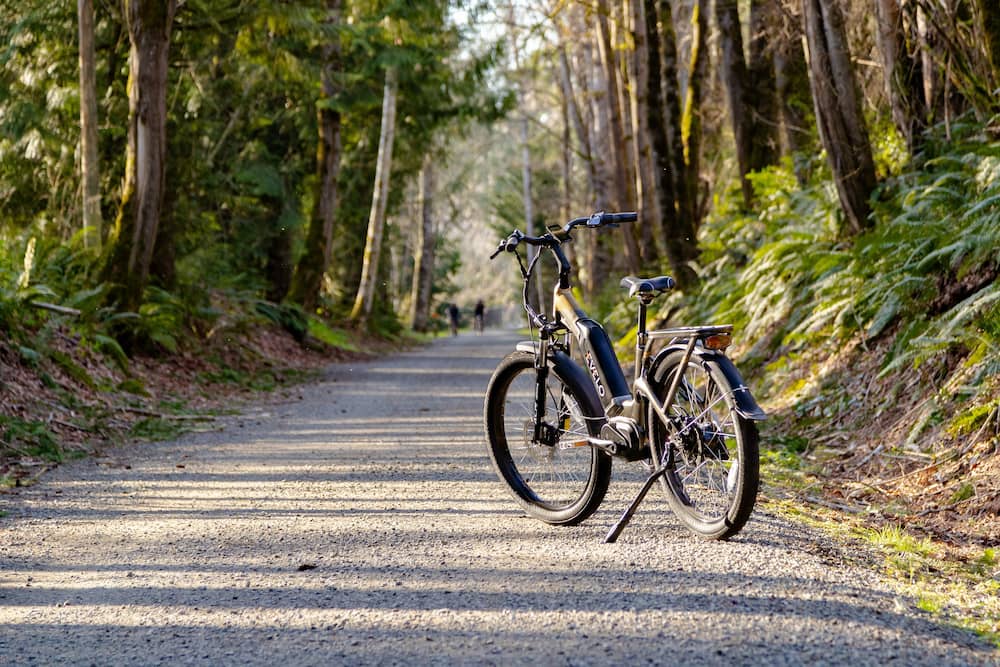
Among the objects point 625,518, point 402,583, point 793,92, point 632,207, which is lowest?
point 402,583

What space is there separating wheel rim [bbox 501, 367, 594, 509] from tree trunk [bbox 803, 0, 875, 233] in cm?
542

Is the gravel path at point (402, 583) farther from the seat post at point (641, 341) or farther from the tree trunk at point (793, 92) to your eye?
the tree trunk at point (793, 92)

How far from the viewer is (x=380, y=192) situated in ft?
75.6

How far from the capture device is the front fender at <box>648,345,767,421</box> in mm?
4039

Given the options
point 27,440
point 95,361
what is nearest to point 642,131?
point 95,361

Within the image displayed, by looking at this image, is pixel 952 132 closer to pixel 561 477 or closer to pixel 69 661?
pixel 561 477

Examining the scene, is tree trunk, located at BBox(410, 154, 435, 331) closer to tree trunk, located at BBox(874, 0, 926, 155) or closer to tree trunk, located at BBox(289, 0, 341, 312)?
tree trunk, located at BBox(289, 0, 341, 312)

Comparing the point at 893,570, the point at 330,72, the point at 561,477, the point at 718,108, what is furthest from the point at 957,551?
the point at 718,108

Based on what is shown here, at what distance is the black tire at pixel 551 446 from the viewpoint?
4.82m

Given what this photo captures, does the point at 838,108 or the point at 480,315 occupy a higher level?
the point at 838,108

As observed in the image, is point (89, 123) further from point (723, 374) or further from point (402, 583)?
point (723, 374)

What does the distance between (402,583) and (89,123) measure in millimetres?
10576

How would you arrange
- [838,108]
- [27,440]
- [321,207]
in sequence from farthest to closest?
1. [321,207]
2. [838,108]
3. [27,440]

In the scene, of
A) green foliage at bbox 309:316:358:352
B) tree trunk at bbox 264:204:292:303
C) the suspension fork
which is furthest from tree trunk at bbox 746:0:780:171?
tree trunk at bbox 264:204:292:303
